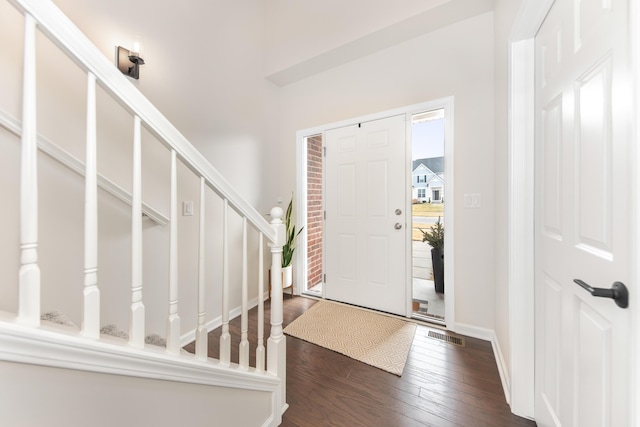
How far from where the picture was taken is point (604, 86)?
0.71m

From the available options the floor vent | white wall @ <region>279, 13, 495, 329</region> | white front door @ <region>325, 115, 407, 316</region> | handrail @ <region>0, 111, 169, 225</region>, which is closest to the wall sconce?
handrail @ <region>0, 111, 169, 225</region>

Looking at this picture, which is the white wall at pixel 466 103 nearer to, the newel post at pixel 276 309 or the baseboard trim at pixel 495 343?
the baseboard trim at pixel 495 343

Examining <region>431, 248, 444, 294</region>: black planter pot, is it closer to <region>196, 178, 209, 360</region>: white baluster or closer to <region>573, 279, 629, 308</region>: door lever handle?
<region>573, 279, 629, 308</region>: door lever handle

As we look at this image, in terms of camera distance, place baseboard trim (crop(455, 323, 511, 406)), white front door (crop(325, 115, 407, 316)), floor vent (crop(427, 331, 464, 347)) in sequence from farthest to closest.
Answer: white front door (crop(325, 115, 407, 316)) < floor vent (crop(427, 331, 464, 347)) < baseboard trim (crop(455, 323, 511, 406))

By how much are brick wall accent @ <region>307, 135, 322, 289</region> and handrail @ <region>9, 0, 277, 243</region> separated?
7.20 ft

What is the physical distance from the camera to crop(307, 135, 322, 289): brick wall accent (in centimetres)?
312

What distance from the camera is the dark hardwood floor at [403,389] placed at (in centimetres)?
128

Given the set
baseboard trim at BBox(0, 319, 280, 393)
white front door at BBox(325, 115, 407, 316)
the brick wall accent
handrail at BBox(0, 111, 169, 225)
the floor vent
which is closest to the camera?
baseboard trim at BBox(0, 319, 280, 393)

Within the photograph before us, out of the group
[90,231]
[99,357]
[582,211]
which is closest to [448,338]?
[582,211]

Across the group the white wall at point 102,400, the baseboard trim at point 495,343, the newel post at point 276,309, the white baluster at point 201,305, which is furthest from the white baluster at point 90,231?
the baseboard trim at point 495,343

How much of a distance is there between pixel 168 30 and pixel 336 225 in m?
2.29

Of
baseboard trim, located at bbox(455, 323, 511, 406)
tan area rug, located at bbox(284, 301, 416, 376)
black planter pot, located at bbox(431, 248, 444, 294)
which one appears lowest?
tan area rug, located at bbox(284, 301, 416, 376)

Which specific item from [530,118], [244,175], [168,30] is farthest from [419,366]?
[168,30]

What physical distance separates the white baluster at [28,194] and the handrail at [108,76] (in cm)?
3
